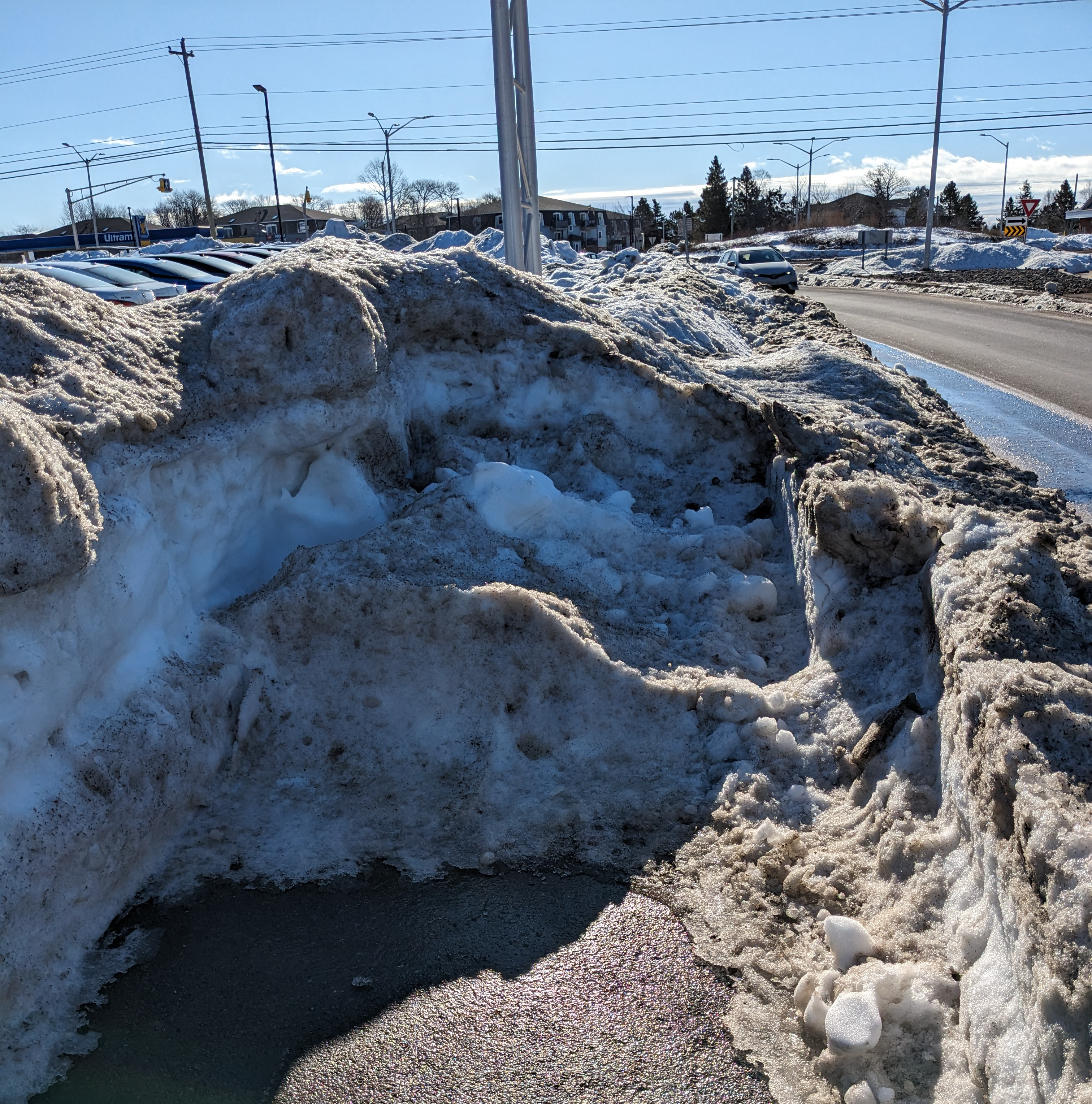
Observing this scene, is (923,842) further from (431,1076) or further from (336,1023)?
(336,1023)

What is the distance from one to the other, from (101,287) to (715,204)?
6962 centimetres

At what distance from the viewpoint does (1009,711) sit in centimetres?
287

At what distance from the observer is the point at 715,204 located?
252ft

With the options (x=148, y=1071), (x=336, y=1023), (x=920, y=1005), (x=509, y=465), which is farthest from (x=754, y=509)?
(x=148, y=1071)

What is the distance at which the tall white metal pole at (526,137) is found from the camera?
1070 centimetres

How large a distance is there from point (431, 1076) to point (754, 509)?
12.7 feet

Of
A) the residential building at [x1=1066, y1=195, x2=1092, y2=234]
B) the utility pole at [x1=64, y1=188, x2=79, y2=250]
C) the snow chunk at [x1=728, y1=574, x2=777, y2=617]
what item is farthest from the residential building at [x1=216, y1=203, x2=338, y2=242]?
the snow chunk at [x1=728, y1=574, x2=777, y2=617]

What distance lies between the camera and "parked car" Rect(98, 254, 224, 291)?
53.3 feet

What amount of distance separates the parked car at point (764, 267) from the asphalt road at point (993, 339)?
134 cm

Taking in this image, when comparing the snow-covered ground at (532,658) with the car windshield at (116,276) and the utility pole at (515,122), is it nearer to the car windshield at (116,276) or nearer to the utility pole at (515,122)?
the utility pole at (515,122)

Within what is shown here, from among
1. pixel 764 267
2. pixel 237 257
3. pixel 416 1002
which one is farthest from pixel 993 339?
pixel 416 1002

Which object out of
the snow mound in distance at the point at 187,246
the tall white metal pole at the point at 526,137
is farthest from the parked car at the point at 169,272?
the snow mound in distance at the point at 187,246

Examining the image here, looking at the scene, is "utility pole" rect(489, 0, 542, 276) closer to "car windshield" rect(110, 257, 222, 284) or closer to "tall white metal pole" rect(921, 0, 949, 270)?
"car windshield" rect(110, 257, 222, 284)

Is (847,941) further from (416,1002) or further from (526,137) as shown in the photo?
(526,137)
